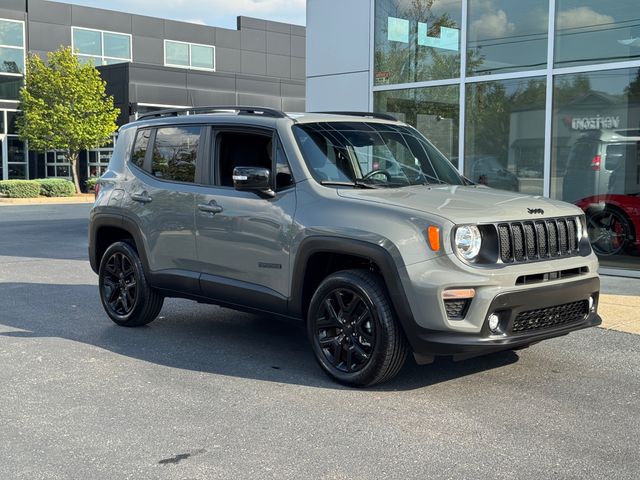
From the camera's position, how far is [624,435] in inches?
172

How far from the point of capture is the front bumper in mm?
4789

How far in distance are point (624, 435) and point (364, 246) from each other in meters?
1.94

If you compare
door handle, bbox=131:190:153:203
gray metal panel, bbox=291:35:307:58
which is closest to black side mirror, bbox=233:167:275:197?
door handle, bbox=131:190:153:203

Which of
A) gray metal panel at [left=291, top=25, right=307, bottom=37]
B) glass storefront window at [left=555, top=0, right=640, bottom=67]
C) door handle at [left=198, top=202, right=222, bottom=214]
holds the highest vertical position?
gray metal panel at [left=291, top=25, right=307, bottom=37]

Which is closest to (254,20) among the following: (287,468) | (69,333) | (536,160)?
(536,160)

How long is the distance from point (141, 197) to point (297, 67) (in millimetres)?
45692

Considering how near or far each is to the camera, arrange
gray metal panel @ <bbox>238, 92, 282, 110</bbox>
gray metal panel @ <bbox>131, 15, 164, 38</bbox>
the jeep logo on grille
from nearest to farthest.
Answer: the jeep logo on grille < gray metal panel @ <bbox>238, 92, 282, 110</bbox> < gray metal panel @ <bbox>131, 15, 164, 38</bbox>

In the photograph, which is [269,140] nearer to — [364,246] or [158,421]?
[364,246]

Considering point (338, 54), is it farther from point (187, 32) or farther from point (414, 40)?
point (187, 32)

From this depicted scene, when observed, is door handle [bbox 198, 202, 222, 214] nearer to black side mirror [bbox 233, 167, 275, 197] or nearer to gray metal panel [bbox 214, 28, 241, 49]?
black side mirror [bbox 233, 167, 275, 197]

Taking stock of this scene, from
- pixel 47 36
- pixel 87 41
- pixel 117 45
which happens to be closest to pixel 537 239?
pixel 47 36

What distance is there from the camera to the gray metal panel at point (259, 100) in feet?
Result: 132

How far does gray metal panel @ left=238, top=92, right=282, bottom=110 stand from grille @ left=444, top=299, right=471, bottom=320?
1414 inches

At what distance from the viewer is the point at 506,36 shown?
11500 mm
